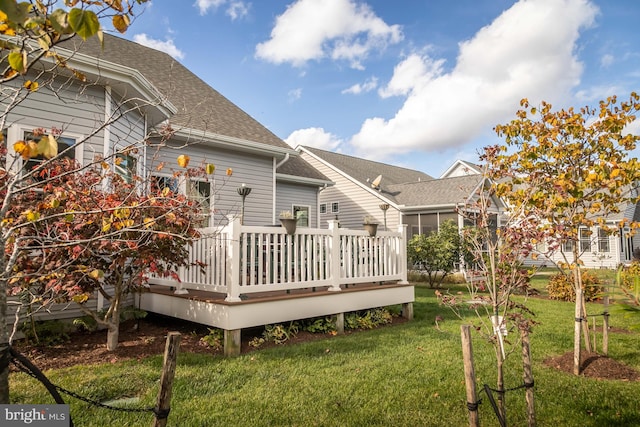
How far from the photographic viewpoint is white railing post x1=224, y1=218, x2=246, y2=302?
5.03 metres

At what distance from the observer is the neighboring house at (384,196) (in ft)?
53.7

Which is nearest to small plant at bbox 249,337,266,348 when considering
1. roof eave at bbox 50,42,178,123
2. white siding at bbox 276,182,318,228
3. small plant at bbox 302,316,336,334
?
small plant at bbox 302,316,336,334

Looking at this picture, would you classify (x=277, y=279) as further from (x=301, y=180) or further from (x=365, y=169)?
(x=365, y=169)

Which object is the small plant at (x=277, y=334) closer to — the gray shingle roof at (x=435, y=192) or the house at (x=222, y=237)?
the house at (x=222, y=237)

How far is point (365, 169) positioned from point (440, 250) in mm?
10505

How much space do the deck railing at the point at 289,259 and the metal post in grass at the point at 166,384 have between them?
2365 millimetres

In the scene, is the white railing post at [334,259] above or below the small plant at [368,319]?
above

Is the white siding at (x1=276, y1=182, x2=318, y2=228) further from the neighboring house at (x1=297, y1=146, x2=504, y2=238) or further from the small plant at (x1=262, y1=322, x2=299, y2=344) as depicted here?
the small plant at (x1=262, y1=322, x2=299, y2=344)

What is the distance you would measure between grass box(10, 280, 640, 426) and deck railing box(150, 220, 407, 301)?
0.97 metres

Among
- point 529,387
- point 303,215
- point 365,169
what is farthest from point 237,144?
point 365,169

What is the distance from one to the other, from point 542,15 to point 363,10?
3.95 metres

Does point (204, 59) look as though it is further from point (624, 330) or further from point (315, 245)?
point (624, 330)

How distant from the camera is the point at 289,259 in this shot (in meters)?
5.65

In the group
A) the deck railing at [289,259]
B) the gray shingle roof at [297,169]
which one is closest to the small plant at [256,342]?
the deck railing at [289,259]
